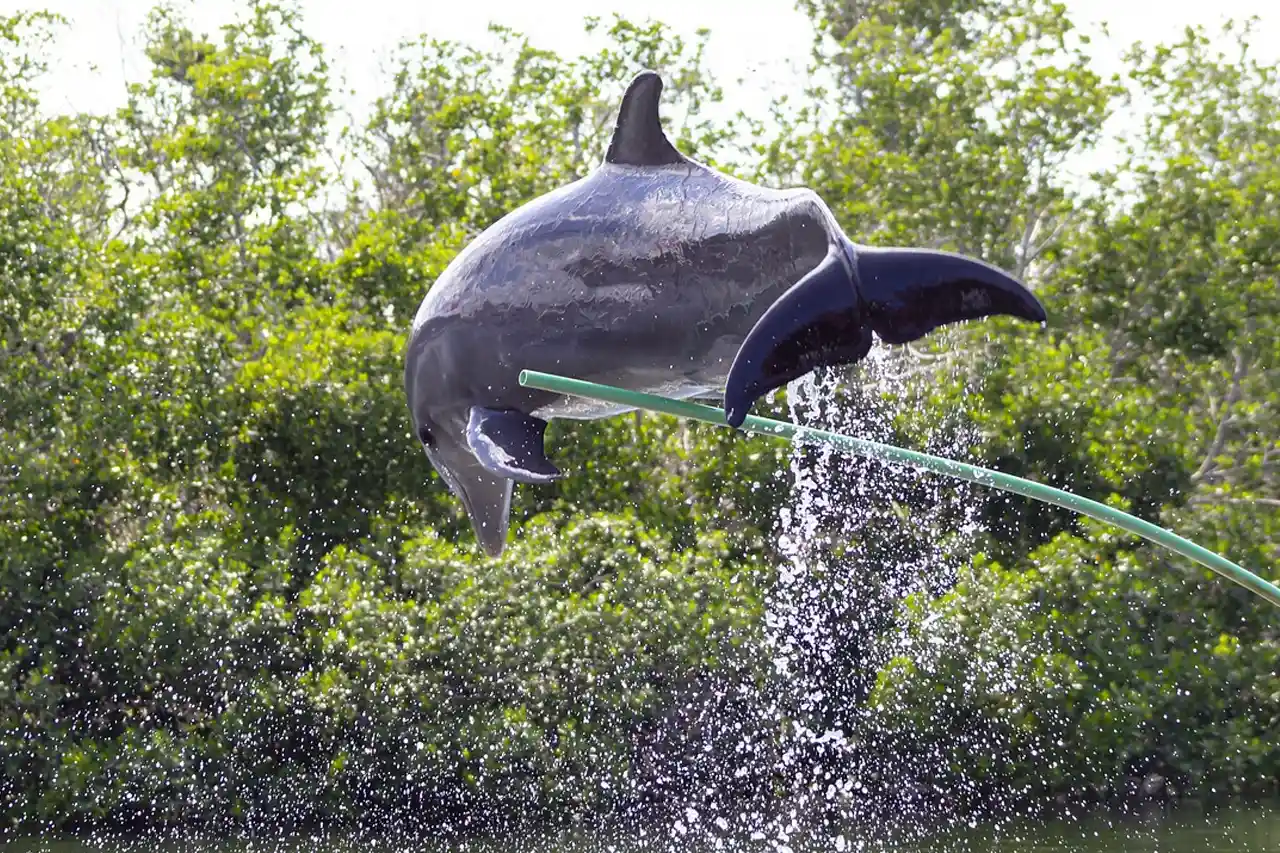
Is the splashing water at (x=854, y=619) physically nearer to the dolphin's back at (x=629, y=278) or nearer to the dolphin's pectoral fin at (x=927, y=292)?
the dolphin's back at (x=629, y=278)

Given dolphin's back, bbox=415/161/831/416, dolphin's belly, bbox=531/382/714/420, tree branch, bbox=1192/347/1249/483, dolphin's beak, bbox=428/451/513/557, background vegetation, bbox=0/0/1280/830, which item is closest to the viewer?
dolphin's back, bbox=415/161/831/416

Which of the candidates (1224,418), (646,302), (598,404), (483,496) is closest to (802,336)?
(646,302)

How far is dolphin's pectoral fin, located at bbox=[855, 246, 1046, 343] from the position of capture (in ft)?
17.8

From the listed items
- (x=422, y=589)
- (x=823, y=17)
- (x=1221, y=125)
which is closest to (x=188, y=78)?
(x=823, y=17)

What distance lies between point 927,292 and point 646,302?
0.94m

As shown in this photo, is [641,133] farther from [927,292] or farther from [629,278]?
[927,292]

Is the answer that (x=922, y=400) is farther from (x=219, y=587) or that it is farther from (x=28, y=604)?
(x=28, y=604)

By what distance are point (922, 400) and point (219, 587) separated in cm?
629

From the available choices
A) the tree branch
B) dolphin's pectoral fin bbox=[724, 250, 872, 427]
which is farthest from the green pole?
the tree branch

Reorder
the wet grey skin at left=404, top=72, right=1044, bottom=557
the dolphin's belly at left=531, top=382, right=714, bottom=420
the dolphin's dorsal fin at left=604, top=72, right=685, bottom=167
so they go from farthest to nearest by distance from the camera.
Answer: the dolphin's dorsal fin at left=604, top=72, right=685, bottom=167 → the dolphin's belly at left=531, top=382, right=714, bottom=420 → the wet grey skin at left=404, top=72, right=1044, bottom=557

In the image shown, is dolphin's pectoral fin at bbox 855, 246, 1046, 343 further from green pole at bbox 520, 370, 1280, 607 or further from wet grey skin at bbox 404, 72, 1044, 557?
green pole at bbox 520, 370, 1280, 607

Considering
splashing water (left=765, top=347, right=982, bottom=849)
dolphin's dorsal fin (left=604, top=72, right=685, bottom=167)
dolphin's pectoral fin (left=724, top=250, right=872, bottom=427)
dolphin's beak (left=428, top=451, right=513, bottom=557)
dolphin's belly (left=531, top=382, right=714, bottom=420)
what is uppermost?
dolphin's dorsal fin (left=604, top=72, right=685, bottom=167)

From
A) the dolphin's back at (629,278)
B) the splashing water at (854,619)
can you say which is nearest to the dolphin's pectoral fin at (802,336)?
the dolphin's back at (629,278)

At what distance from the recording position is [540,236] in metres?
6.21
